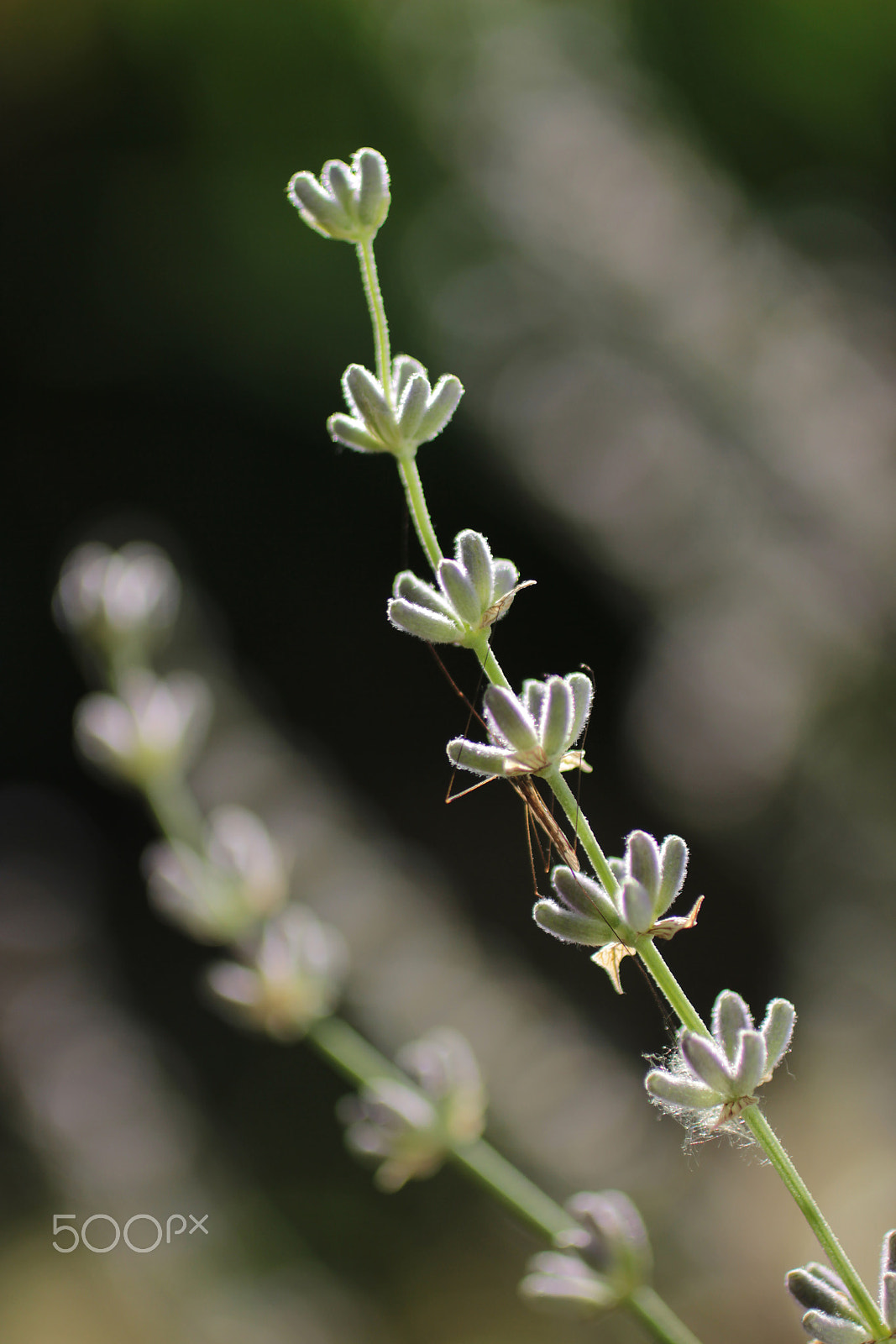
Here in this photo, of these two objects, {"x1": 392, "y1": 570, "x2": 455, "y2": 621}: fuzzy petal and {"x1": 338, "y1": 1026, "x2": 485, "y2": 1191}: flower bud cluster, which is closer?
{"x1": 392, "y1": 570, "x2": 455, "y2": 621}: fuzzy petal

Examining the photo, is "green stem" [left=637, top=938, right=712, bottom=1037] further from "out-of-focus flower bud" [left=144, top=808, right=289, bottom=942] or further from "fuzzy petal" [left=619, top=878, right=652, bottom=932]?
"out-of-focus flower bud" [left=144, top=808, right=289, bottom=942]

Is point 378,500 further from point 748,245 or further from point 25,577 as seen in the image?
point 748,245

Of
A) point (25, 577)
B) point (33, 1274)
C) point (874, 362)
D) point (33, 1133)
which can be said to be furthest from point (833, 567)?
point (25, 577)

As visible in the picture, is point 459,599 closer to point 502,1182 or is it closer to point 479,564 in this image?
point 479,564

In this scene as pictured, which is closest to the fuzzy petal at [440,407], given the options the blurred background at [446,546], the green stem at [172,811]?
the green stem at [172,811]

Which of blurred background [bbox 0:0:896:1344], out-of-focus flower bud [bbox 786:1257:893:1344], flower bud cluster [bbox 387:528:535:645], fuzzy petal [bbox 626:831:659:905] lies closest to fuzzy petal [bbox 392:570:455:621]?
flower bud cluster [bbox 387:528:535:645]

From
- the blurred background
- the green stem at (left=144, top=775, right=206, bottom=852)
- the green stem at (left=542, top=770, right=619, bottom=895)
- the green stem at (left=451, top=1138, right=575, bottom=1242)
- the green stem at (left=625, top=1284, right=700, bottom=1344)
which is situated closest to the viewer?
the green stem at (left=542, top=770, right=619, bottom=895)

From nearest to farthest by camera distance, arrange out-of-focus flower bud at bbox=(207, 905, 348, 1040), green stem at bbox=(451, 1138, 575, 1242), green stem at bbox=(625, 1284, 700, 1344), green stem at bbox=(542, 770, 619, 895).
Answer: green stem at bbox=(542, 770, 619, 895) → green stem at bbox=(625, 1284, 700, 1344) → green stem at bbox=(451, 1138, 575, 1242) → out-of-focus flower bud at bbox=(207, 905, 348, 1040)
